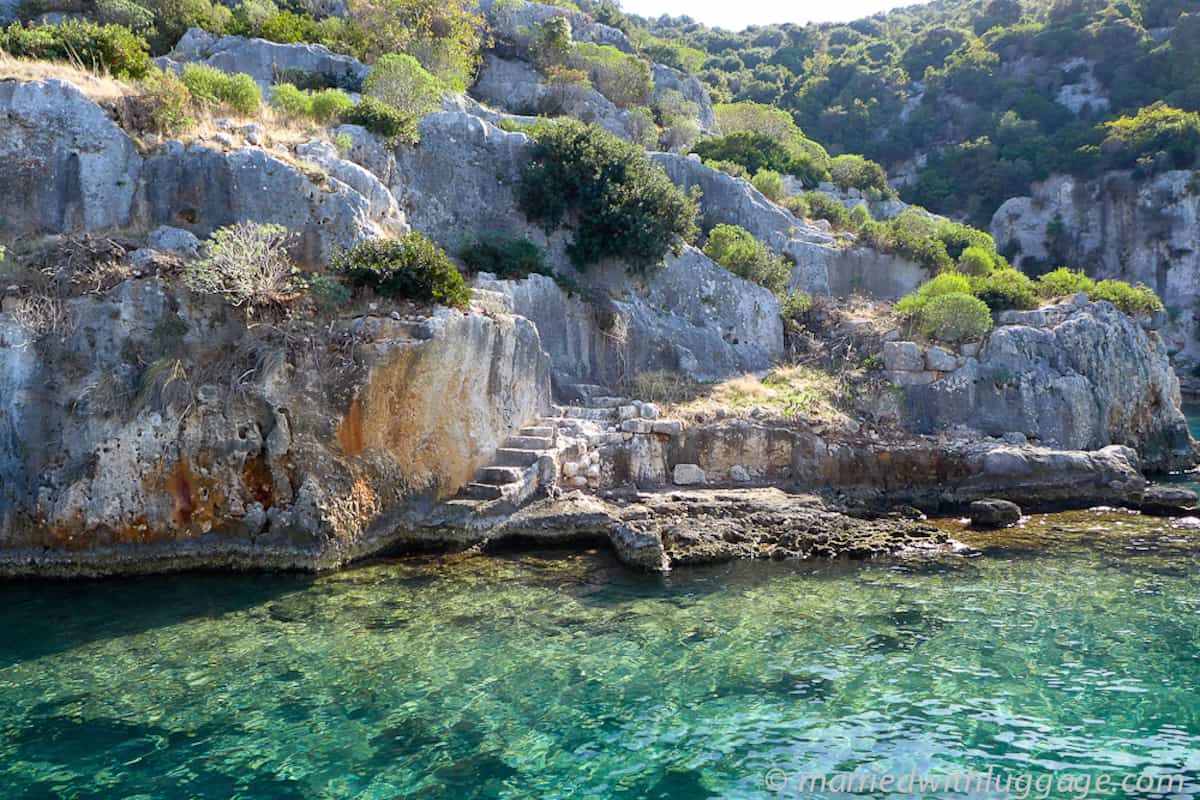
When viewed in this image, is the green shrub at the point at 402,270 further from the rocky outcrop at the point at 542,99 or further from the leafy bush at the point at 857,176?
the leafy bush at the point at 857,176

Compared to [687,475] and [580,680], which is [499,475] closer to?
[687,475]

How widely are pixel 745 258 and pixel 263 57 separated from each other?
56.1 feet

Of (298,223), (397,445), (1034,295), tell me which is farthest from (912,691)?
(1034,295)

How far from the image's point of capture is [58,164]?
14.7 m

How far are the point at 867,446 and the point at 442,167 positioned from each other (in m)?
12.6

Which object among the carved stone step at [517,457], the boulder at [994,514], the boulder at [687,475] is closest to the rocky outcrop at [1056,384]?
the boulder at [994,514]

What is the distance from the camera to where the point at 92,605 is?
1041cm

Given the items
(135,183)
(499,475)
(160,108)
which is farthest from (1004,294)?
(135,183)

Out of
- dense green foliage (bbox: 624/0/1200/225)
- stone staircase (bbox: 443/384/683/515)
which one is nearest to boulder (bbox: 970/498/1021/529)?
stone staircase (bbox: 443/384/683/515)

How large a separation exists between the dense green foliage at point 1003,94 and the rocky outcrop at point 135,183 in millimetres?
41757

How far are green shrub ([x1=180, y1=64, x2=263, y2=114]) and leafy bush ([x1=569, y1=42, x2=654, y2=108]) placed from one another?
71.6 ft

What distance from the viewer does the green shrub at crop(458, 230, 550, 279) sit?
18.3m

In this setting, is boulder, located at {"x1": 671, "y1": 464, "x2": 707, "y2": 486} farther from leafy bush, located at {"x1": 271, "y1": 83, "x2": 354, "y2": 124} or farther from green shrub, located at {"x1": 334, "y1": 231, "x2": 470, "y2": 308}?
leafy bush, located at {"x1": 271, "y1": 83, "x2": 354, "y2": 124}

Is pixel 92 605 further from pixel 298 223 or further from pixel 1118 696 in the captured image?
pixel 1118 696
